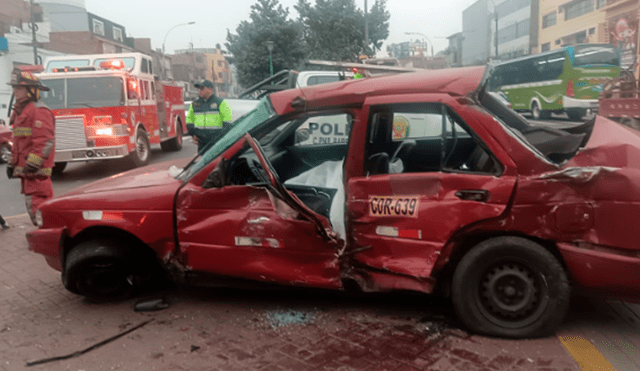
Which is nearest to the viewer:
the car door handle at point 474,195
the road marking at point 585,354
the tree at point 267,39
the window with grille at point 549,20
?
the road marking at point 585,354

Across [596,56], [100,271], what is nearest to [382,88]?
[100,271]

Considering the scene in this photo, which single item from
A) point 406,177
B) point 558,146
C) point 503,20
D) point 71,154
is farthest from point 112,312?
point 503,20

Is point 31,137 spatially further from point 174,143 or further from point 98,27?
point 98,27

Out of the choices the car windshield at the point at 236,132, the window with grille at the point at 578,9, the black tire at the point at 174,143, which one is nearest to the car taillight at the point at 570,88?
the black tire at the point at 174,143

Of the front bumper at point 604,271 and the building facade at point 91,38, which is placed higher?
the building facade at point 91,38

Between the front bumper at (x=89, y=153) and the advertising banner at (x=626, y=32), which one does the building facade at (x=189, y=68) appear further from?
the front bumper at (x=89, y=153)

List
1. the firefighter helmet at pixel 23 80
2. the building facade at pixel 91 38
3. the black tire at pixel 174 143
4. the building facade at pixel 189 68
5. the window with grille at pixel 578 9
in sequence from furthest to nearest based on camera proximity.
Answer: the building facade at pixel 189 68
the building facade at pixel 91 38
the window with grille at pixel 578 9
the black tire at pixel 174 143
the firefighter helmet at pixel 23 80

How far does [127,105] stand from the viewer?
11758mm

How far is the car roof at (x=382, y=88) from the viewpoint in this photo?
342 cm

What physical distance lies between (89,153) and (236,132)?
863cm

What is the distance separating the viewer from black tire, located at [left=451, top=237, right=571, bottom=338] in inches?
125

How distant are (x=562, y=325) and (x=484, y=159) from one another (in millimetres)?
1251

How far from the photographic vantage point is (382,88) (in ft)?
11.7

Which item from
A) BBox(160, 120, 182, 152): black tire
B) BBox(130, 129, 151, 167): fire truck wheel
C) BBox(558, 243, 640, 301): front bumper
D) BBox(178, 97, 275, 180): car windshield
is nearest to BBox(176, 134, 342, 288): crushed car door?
BBox(178, 97, 275, 180): car windshield
